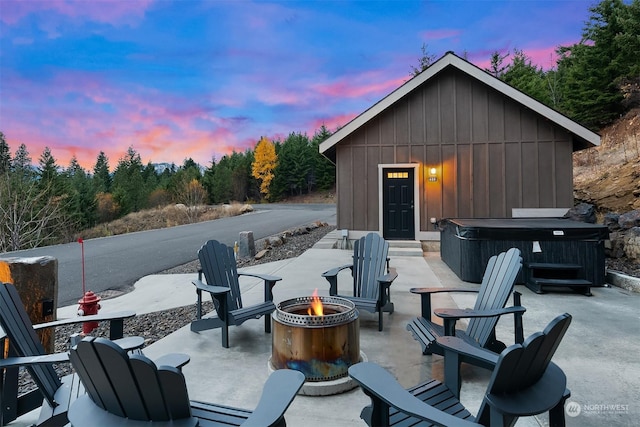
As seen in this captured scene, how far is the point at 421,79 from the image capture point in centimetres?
954

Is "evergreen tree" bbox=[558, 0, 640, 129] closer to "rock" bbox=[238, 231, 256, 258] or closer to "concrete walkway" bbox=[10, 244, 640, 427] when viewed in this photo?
"concrete walkway" bbox=[10, 244, 640, 427]

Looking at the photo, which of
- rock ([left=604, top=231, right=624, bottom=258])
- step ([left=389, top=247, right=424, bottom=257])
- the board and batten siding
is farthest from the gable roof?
step ([left=389, top=247, right=424, bottom=257])

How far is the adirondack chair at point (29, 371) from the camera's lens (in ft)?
5.61

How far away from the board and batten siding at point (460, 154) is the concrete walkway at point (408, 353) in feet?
13.7

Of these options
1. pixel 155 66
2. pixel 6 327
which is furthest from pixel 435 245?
pixel 155 66

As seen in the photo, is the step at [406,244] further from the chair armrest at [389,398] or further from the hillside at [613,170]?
the chair armrest at [389,398]

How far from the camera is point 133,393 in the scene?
1.23 meters

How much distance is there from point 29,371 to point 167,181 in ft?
161

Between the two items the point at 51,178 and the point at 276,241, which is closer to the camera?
the point at 276,241

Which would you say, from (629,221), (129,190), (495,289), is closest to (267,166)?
(129,190)

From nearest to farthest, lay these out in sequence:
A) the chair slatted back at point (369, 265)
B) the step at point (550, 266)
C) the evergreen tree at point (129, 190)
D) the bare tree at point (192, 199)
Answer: the chair slatted back at point (369, 265)
the step at point (550, 266)
the bare tree at point (192, 199)
the evergreen tree at point (129, 190)

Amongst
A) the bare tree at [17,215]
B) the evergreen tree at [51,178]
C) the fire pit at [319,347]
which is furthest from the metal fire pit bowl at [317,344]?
the evergreen tree at [51,178]

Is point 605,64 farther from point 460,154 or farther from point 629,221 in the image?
point 629,221

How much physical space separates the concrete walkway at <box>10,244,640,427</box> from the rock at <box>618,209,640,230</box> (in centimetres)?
240
